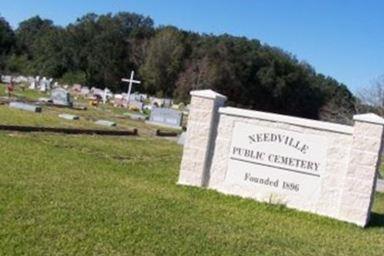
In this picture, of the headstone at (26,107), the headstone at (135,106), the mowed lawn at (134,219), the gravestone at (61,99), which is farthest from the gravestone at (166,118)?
the mowed lawn at (134,219)

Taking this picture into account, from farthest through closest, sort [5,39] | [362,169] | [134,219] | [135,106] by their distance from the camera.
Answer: [5,39] < [135,106] < [362,169] < [134,219]

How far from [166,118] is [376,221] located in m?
18.3

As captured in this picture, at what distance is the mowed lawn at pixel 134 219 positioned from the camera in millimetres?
5816

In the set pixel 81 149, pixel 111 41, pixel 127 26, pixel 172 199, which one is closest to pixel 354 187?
pixel 172 199

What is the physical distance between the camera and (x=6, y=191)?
24.2 feet

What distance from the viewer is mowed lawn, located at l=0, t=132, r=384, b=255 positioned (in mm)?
5816

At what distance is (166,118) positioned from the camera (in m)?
27.5

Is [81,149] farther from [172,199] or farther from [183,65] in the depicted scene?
[183,65]

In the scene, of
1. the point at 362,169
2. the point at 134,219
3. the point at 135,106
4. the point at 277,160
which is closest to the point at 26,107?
the point at 277,160

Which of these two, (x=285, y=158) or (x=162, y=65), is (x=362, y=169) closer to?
(x=285, y=158)

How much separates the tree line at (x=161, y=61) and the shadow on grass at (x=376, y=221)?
189 ft

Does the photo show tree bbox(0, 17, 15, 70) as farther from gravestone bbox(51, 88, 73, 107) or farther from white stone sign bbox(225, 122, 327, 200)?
white stone sign bbox(225, 122, 327, 200)

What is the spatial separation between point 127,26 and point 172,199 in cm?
8071

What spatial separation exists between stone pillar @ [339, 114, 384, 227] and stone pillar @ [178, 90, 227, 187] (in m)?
2.28
